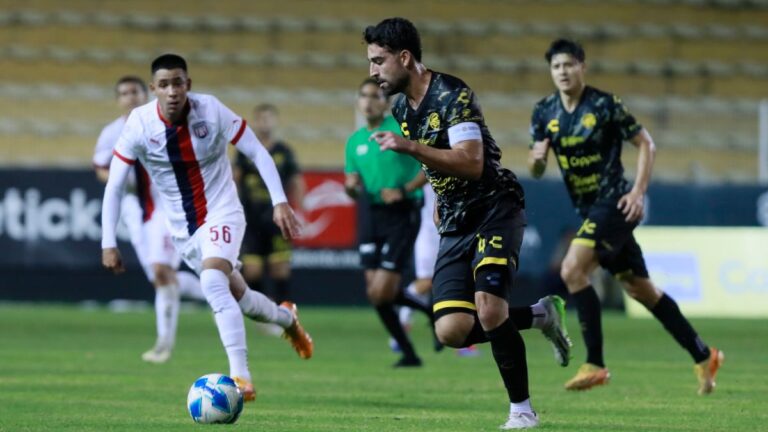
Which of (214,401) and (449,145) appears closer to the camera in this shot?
(449,145)

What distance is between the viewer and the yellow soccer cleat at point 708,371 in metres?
9.49

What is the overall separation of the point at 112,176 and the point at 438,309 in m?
2.46

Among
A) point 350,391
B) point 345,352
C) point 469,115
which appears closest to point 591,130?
point 350,391

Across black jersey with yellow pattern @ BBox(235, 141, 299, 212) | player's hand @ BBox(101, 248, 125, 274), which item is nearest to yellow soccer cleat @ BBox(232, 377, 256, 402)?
player's hand @ BBox(101, 248, 125, 274)

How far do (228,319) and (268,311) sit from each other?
762 mm

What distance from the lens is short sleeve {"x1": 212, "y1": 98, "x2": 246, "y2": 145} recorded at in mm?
8930

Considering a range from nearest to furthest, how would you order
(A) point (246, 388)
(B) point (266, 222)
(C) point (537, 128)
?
(A) point (246, 388), (C) point (537, 128), (B) point (266, 222)

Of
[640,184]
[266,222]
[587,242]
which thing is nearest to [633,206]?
[640,184]

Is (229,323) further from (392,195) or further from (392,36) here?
(392,195)

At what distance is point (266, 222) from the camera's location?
56.0 feet

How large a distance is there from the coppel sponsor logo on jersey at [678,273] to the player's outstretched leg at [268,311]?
392 inches

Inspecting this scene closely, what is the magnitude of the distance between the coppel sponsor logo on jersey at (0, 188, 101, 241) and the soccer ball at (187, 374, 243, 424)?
39.8ft

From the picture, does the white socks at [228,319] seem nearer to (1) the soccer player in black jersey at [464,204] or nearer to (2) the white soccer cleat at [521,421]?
(1) the soccer player in black jersey at [464,204]

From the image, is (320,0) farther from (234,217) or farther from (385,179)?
(234,217)
